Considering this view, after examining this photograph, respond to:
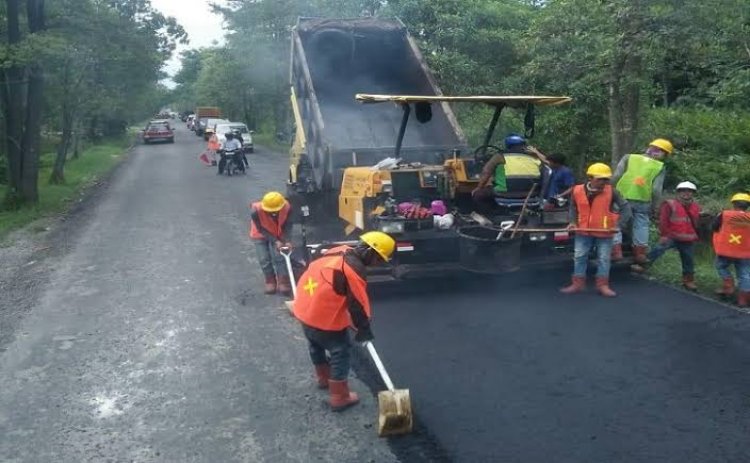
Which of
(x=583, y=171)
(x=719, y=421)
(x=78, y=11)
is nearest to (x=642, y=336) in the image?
(x=719, y=421)

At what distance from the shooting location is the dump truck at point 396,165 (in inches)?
298

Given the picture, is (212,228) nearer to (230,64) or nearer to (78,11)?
(78,11)

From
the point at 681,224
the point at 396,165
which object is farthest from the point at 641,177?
the point at 396,165

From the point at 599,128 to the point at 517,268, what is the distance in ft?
23.1

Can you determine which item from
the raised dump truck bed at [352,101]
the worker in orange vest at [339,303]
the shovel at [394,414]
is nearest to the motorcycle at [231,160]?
the raised dump truck bed at [352,101]

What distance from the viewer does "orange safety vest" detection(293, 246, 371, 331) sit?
15.7 ft

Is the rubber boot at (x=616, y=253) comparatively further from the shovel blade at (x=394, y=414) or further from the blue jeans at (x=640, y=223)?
the shovel blade at (x=394, y=414)

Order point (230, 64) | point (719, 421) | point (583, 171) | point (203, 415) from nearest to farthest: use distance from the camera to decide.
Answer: point (719, 421)
point (203, 415)
point (583, 171)
point (230, 64)

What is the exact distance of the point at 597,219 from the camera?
743 cm

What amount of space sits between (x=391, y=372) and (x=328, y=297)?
1.02 m

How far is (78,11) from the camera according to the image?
A: 1560 centimetres

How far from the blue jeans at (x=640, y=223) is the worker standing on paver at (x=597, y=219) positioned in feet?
1.87

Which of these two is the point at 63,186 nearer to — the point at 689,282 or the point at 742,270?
the point at 689,282

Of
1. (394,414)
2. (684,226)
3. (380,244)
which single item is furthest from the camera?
(684,226)
